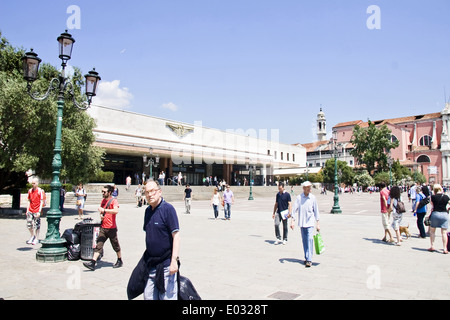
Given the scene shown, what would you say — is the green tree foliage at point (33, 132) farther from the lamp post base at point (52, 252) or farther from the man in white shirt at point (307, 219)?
the man in white shirt at point (307, 219)

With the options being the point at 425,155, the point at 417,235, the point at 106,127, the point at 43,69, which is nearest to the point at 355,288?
the point at 417,235

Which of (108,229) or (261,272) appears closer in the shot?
(261,272)

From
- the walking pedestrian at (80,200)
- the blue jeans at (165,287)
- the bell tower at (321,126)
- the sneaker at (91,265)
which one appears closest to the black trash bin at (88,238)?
the sneaker at (91,265)

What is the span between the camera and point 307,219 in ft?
21.8

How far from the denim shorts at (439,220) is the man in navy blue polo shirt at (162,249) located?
7588 mm

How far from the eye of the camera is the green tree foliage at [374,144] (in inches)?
2694

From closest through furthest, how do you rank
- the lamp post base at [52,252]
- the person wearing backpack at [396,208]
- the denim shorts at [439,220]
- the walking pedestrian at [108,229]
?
the walking pedestrian at [108,229] → the lamp post base at [52,252] → the denim shorts at [439,220] → the person wearing backpack at [396,208]

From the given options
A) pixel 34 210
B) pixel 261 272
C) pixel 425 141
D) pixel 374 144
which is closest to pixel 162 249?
pixel 261 272

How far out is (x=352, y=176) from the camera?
65.4 m

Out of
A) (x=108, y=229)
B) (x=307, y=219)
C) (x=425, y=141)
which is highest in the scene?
(x=425, y=141)

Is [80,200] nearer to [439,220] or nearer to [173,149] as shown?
[439,220]

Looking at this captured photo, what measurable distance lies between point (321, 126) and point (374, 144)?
48724 millimetres

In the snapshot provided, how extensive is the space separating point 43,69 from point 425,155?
88186 mm

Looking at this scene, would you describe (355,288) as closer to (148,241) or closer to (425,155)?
(148,241)
